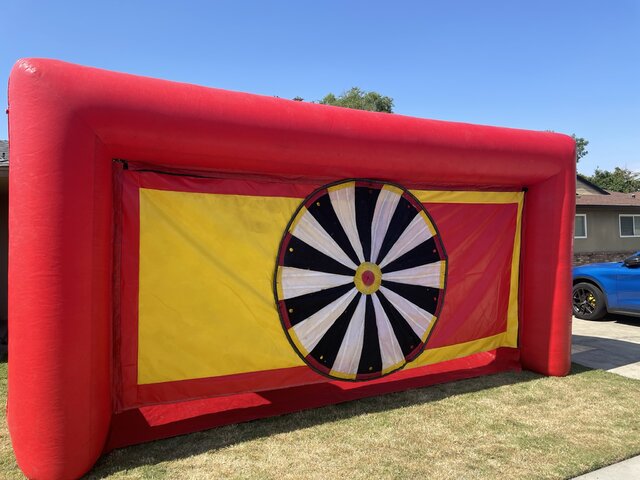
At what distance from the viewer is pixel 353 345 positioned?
4.18 metres

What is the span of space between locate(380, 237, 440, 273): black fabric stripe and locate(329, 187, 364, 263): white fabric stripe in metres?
0.31

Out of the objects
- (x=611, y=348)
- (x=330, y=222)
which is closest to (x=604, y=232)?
(x=611, y=348)

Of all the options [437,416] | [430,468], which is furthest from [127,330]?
[437,416]

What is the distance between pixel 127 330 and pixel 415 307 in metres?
2.57

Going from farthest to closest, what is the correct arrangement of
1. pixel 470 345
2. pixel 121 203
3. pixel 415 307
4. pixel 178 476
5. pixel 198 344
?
pixel 470 345 → pixel 415 307 → pixel 198 344 → pixel 121 203 → pixel 178 476

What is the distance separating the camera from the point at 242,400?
4020mm

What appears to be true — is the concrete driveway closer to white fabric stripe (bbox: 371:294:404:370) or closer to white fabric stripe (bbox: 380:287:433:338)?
white fabric stripe (bbox: 380:287:433:338)

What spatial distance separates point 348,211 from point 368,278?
647 millimetres

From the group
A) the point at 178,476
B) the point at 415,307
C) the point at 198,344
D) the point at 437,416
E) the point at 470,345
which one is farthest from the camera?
the point at 470,345

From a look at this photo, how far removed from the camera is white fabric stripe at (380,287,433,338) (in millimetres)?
4328

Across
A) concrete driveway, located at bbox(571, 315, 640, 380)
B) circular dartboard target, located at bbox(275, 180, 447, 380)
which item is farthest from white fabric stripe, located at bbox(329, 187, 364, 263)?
concrete driveway, located at bbox(571, 315, 640, 380)

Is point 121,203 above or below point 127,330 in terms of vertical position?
above

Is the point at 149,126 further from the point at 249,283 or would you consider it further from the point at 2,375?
the point at 2,375

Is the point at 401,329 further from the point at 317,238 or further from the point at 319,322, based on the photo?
the point at 317,238
